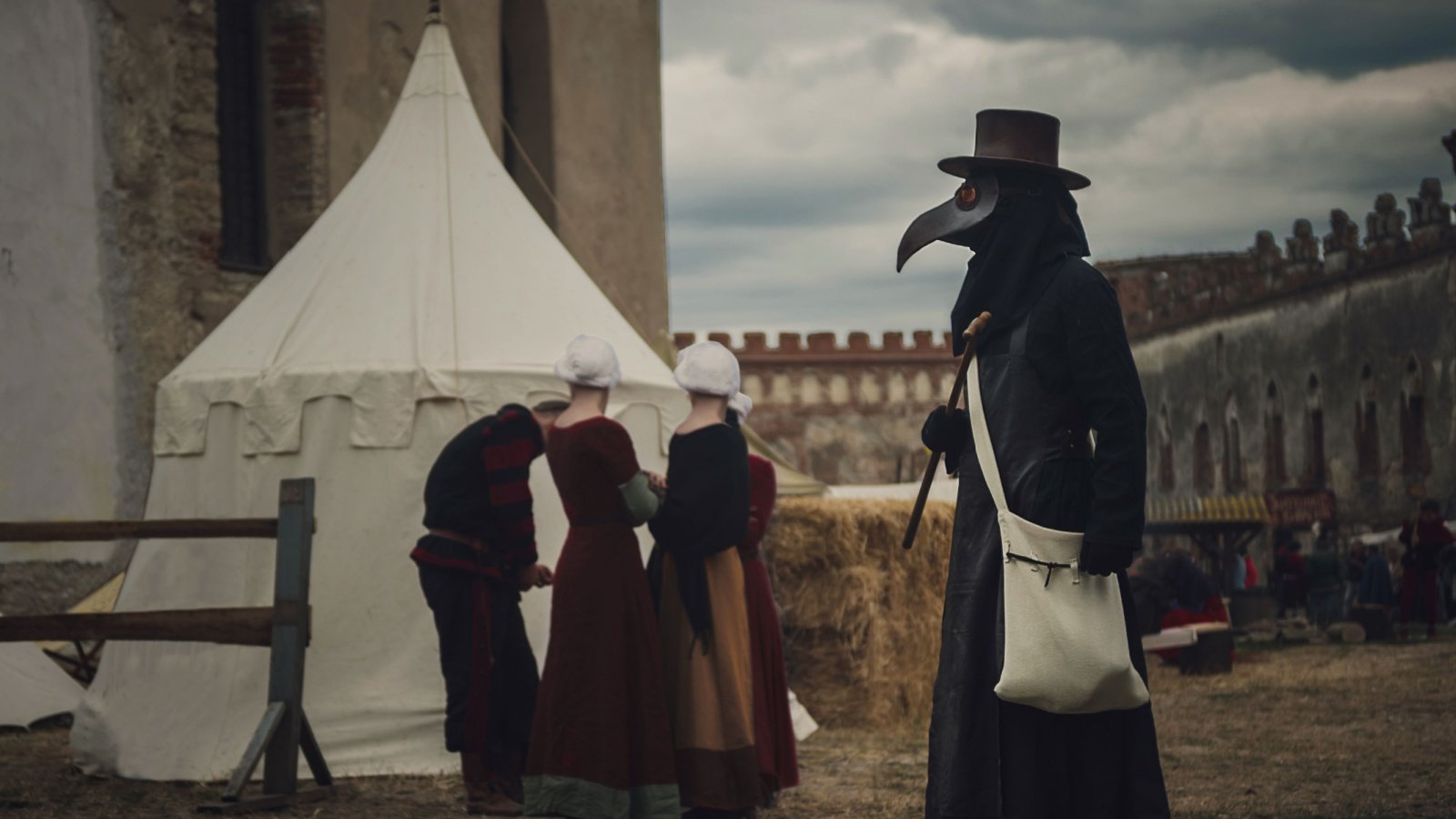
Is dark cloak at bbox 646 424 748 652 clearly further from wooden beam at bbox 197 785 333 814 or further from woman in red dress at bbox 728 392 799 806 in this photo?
wooden beam at bbox 197 785 333 814

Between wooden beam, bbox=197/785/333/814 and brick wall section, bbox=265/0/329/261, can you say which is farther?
brick wall section, bbox=265/0/329/261

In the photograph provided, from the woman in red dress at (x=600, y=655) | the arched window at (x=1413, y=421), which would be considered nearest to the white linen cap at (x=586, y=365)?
the woman in red dress at (x=600, y=655)

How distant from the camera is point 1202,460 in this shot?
40.0 m

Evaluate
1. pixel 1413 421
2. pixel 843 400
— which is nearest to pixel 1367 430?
pixel 1413 421

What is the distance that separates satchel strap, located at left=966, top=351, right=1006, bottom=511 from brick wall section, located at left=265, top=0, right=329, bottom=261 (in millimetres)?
8975

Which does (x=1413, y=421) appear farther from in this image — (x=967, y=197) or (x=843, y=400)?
(x=967, y=197)

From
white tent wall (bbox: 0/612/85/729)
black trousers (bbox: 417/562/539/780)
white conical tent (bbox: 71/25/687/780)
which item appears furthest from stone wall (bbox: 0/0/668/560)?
black trousers (bbox: 417/562/539/780)

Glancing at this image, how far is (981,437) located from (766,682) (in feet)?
8.74

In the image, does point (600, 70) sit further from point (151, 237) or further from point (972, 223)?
point (972, 223)

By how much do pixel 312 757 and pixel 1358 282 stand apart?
30.4 metres

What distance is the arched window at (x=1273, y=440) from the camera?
119 feet

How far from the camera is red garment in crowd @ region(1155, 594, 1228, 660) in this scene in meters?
12.7

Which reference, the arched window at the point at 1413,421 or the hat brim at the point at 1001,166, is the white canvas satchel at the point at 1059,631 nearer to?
the hat brim at the point at 1001,166


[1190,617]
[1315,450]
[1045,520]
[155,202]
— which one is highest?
[155,202]
